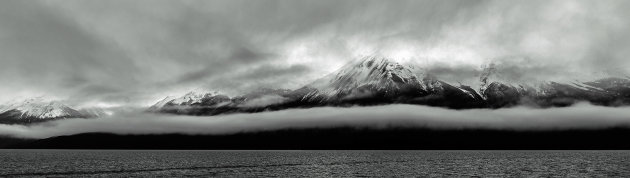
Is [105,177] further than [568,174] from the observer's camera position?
No

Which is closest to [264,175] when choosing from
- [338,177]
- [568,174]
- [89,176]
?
[338,177]

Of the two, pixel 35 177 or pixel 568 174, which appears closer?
pixel 35 177

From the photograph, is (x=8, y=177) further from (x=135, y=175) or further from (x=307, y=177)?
(x=307, y=177)

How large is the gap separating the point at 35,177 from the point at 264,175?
215ft

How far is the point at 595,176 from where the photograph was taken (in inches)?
5984

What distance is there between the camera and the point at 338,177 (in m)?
152

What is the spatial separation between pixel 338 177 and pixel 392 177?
51.5 ft

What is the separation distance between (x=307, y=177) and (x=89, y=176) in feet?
211

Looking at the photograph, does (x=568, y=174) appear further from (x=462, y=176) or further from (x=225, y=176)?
(x=225, y=176)

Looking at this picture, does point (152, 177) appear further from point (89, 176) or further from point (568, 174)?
point (568, 174)

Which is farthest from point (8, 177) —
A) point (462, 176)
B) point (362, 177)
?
point (462, 176)

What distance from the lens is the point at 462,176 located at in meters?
153

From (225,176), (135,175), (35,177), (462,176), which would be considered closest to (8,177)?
(35,177)

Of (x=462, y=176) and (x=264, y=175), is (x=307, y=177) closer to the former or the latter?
(x=264, y=175)
